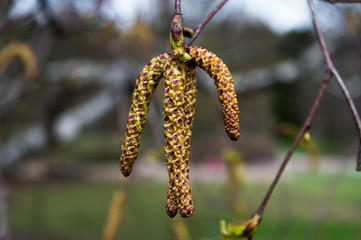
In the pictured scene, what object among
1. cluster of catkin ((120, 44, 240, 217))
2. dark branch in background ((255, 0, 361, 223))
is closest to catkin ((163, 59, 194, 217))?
cluster of catkin ((120, 44, 240, 217))

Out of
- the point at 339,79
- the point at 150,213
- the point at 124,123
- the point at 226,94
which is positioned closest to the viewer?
the point at 226,94

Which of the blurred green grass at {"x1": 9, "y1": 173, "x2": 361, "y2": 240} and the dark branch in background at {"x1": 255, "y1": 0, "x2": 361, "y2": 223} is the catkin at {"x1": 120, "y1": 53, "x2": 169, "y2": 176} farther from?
the blurred green grass at {"x1": 9, "y1": 173, "x2": 361, "y2": 240}

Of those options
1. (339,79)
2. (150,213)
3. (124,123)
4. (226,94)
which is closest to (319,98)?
(339,79)

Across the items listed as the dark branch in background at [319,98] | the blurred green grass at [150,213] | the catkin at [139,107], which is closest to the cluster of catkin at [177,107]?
the catkin at [139,107]

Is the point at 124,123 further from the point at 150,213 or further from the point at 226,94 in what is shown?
the point at 150,213

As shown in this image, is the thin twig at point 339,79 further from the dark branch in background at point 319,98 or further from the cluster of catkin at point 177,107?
the cluster of catkin at point 177,107

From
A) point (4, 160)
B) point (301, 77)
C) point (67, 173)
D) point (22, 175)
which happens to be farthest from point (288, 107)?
point (4, 160)
